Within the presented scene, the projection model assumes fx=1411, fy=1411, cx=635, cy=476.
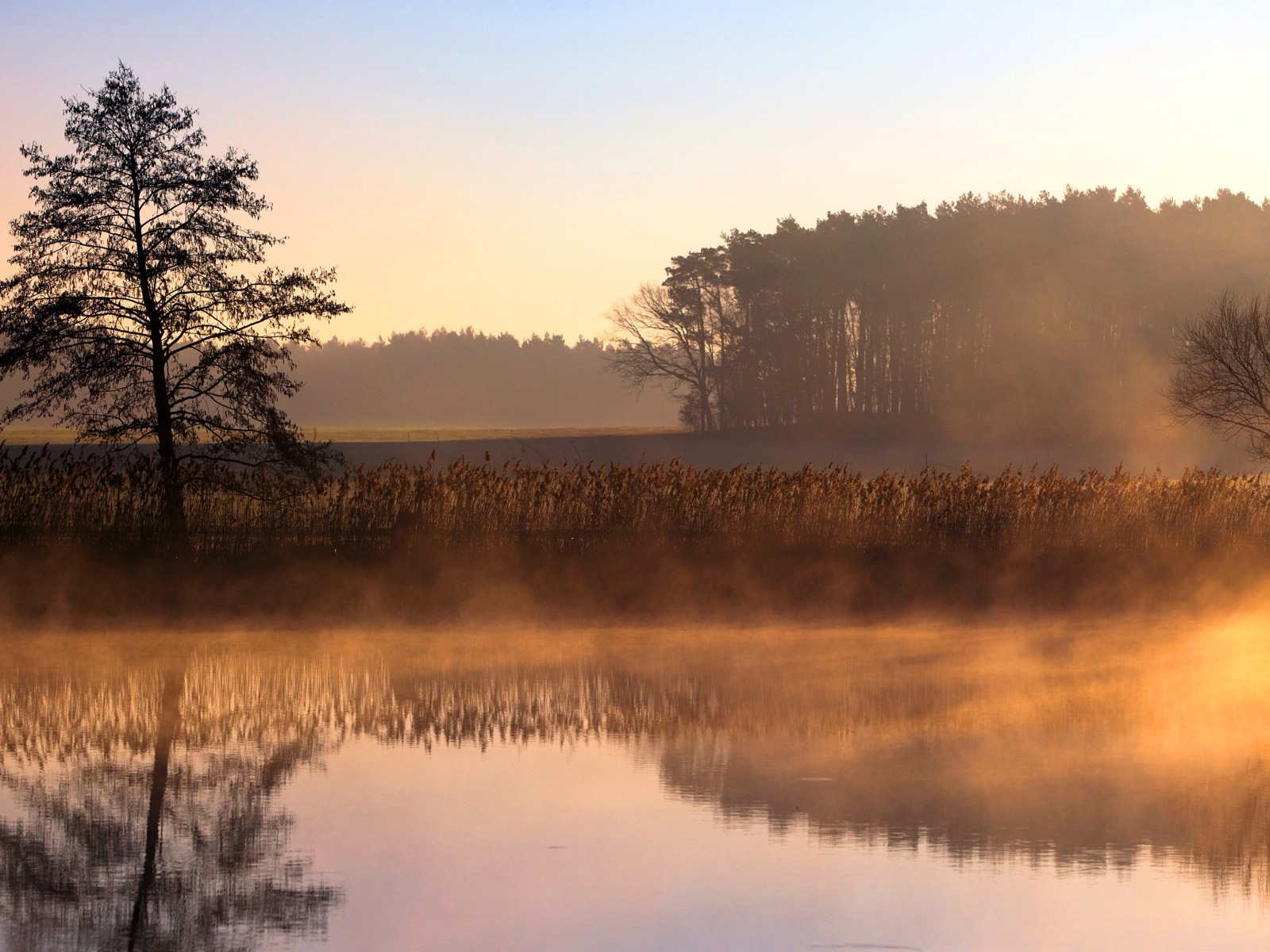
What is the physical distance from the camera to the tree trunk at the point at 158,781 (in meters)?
6.17

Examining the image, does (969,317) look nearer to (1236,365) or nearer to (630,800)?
(1236,365)

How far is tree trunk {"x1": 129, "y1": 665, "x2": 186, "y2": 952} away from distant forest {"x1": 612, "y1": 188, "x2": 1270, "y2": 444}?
69493mm

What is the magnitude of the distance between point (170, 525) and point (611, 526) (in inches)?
252

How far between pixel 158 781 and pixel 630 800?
2.86 metres

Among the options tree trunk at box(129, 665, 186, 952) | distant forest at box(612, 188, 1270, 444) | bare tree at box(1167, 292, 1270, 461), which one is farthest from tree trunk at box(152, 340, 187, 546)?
distant forest at box(612, 188, 1270, 444)

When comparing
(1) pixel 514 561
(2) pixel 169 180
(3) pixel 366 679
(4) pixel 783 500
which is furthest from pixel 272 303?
(3) pixel 366 679

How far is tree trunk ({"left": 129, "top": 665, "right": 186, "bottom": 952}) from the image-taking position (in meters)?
6.17

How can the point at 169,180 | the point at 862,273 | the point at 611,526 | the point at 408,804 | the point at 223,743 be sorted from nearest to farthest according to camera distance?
1. the point at 408,804
2. the point at 223,743
3. the point at 169,180
4. the point at 611,526
5. the point at 862,273

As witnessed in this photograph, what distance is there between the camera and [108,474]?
800 inches

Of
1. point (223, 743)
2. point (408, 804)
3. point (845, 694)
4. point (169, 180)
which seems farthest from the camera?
point (169, 180)

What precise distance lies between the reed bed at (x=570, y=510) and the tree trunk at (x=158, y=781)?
777cm

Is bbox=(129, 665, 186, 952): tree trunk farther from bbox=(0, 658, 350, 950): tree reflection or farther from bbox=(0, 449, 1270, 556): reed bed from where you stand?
bbox=(0, 449, 1270, 556): reed bed

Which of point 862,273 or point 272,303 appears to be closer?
point 272,303

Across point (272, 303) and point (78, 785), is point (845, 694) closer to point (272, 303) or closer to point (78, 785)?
point (78, 785)
